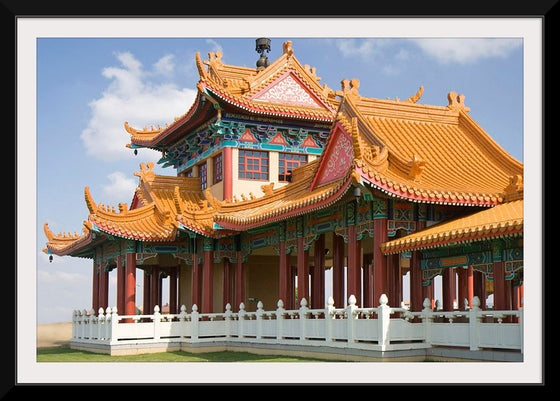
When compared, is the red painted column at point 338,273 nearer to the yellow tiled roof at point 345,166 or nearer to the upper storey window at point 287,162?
the yellow tiled roof at point 345,166

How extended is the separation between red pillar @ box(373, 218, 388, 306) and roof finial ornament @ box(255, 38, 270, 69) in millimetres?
15278

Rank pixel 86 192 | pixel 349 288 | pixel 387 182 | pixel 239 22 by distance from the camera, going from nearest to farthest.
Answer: pixel 239 22, pixel 387 182, pixel 349 288, pixel 86 192

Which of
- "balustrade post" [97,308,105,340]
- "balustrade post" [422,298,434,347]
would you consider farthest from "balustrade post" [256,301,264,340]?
"balustrade post" [422,298,434,347]

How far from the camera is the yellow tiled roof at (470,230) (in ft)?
51.6

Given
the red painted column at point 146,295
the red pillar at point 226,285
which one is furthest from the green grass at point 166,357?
the red painted column at point 146,295

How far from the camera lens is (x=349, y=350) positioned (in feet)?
60.1

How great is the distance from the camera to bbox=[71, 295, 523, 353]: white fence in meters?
16.1

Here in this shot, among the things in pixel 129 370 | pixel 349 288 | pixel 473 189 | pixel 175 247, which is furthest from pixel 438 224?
pixel 175 247

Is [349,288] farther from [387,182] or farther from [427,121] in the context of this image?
[427,121]

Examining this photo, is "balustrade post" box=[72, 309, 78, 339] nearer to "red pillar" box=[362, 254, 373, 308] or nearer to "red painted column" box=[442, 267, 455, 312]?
"red pillar" box=[362, 254, 373, 308]

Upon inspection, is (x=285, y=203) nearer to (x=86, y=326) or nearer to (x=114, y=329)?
(x=114, y=329)

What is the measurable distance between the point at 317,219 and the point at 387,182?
4.06 m

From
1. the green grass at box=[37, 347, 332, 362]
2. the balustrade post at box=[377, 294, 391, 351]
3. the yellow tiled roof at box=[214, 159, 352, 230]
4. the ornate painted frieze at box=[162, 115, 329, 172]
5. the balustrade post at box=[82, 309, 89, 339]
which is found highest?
the ornate painted frieze at box=[162, 115, 329, 172]

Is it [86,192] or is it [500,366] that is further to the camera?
[86,192]
